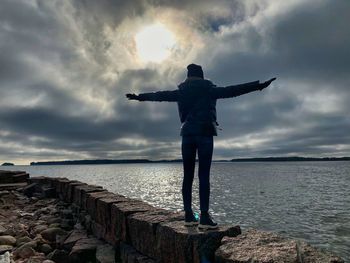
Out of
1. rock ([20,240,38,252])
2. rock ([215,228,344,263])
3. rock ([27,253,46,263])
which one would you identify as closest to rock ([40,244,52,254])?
rock ([20,240,38,252])

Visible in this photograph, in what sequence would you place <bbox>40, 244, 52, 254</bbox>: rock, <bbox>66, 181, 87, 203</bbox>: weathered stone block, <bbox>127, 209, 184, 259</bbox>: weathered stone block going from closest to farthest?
1. <bbox>127, 209, 184, 259</bbox>: weathered stone block
2. <bbox>40, 244, 52, 254</bbox>: rock
3. <bbox>66, 181, 87, 203</bbox>: weathered stone block

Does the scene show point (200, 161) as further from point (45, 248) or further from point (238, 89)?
point (45, 248)

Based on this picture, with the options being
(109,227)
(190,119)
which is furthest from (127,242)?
(190,119)

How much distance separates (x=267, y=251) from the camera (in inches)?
89.9

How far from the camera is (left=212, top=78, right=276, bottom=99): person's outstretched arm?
3254 mm

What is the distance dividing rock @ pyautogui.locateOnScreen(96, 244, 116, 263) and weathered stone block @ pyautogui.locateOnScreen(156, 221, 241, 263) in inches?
54.7

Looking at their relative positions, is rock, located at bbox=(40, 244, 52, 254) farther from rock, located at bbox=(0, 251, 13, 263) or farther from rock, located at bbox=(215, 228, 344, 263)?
rock, located at bbox=(215, 228, 344, 263)

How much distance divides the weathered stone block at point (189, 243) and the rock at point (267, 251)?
0.56 feet

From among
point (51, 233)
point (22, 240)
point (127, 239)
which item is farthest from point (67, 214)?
point (127, 239)

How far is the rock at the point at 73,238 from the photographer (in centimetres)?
498

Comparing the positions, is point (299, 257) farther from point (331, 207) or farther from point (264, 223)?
point (331, 207)

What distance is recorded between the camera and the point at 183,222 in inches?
136

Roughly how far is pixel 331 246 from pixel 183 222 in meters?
10.0

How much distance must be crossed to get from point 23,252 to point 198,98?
4.36 m
